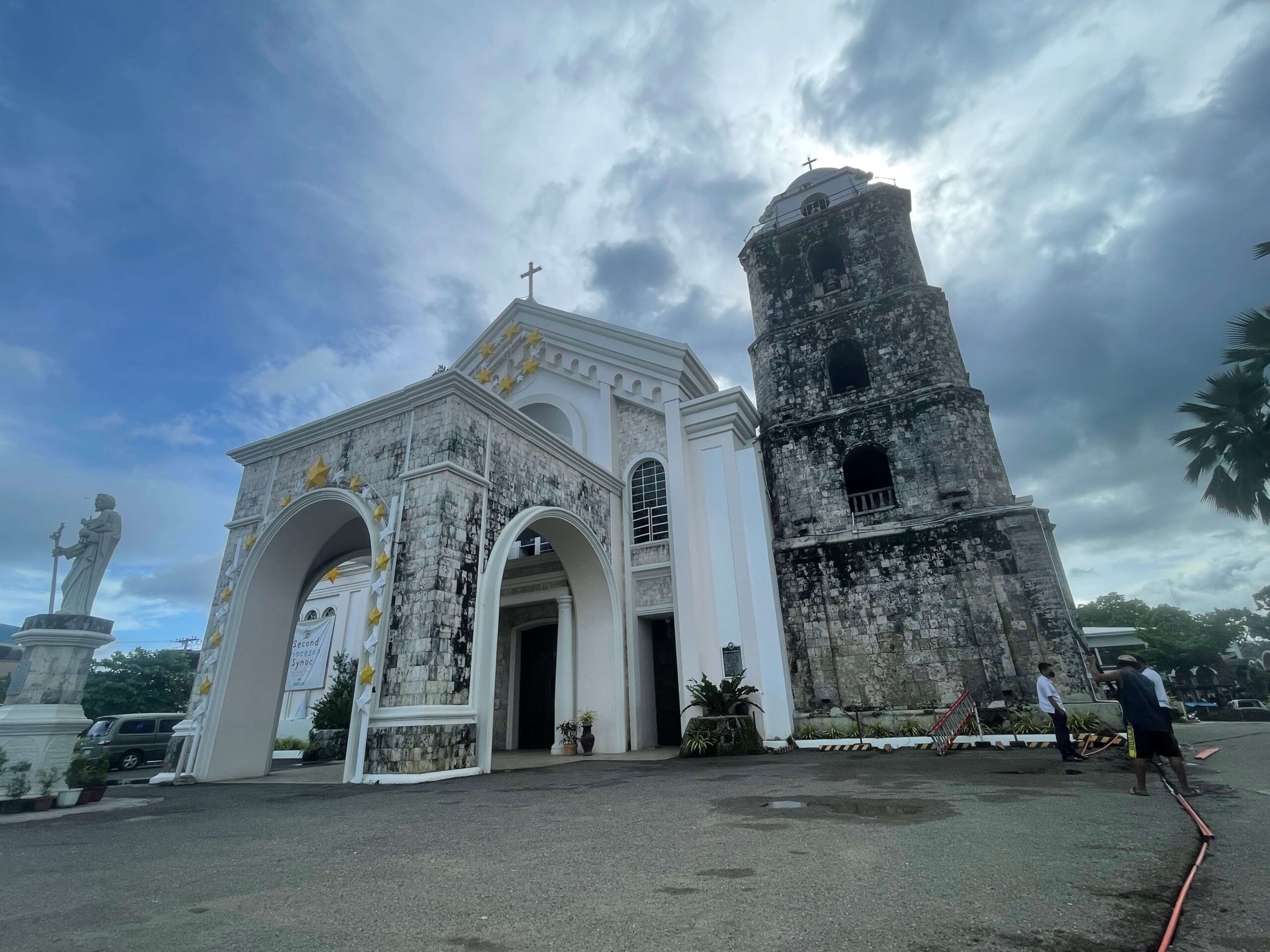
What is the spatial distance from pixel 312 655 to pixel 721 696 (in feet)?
54.6

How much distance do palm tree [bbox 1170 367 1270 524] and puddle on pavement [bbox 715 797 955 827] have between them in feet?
34.5

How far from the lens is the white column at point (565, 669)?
12688 mm

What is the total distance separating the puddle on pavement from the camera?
4551 millimetres

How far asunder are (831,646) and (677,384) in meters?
6.84

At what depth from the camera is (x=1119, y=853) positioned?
3.36 metres

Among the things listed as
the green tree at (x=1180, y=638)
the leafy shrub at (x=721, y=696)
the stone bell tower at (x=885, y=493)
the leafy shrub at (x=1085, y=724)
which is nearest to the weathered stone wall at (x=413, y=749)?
the leafy shrub at (x=721, y=696)

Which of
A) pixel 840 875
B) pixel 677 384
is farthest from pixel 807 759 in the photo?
pixel 677 384

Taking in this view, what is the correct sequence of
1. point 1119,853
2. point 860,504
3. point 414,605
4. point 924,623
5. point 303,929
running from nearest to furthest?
point 303,929
point 1119,853
point 414,605
point 924,623
point 860,504

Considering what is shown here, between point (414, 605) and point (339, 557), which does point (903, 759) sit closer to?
point (414, 605)

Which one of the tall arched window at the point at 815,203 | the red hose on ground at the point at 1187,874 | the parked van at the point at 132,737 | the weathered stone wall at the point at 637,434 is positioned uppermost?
the tall arched window at the point at 815,203

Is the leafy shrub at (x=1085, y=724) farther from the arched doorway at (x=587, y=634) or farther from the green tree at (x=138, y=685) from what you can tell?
the green tree at (x=138, y=685)

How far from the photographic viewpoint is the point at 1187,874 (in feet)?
9.69

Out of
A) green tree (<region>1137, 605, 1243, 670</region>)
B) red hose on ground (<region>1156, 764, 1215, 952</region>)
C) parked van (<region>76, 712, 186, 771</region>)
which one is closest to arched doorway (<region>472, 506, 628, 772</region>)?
red hose on ground (<region>1156, 764, 1215, 952</region>)

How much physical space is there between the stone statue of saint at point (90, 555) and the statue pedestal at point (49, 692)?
0.90ft
